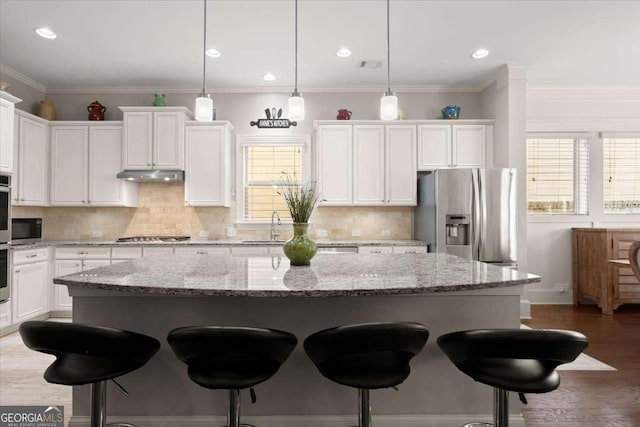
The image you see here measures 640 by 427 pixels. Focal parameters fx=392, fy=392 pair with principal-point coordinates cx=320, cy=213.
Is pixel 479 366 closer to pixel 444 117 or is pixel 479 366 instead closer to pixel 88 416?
pixel 88 416

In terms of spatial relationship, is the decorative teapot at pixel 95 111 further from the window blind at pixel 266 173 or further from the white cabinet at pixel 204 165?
the window blind at pixel 266 173

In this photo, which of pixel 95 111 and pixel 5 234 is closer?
pixel 5 234

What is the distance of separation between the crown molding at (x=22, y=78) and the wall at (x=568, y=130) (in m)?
6.69

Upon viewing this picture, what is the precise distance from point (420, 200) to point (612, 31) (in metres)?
2.59

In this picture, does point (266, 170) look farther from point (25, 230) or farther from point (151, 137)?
point (25, 230)

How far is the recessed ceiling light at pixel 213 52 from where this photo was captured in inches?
166

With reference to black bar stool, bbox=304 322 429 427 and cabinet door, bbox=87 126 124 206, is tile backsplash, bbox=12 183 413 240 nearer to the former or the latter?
cabinet door, bbox=87 126 124 206

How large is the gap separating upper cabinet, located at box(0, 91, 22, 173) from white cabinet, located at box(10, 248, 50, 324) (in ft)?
3.06

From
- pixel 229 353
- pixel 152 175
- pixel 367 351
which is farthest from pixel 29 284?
pixel 367 351

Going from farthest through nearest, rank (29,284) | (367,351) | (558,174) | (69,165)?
(558,174) → (69,165) → (29,284) → (367,351)

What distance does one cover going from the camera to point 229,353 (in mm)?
1482

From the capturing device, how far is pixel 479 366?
155cm

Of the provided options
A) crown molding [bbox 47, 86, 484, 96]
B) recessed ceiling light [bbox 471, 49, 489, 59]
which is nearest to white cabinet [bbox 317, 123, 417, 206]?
crown molding [bbox 47, 86, 484, 96]

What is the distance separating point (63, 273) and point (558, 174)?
670cm
